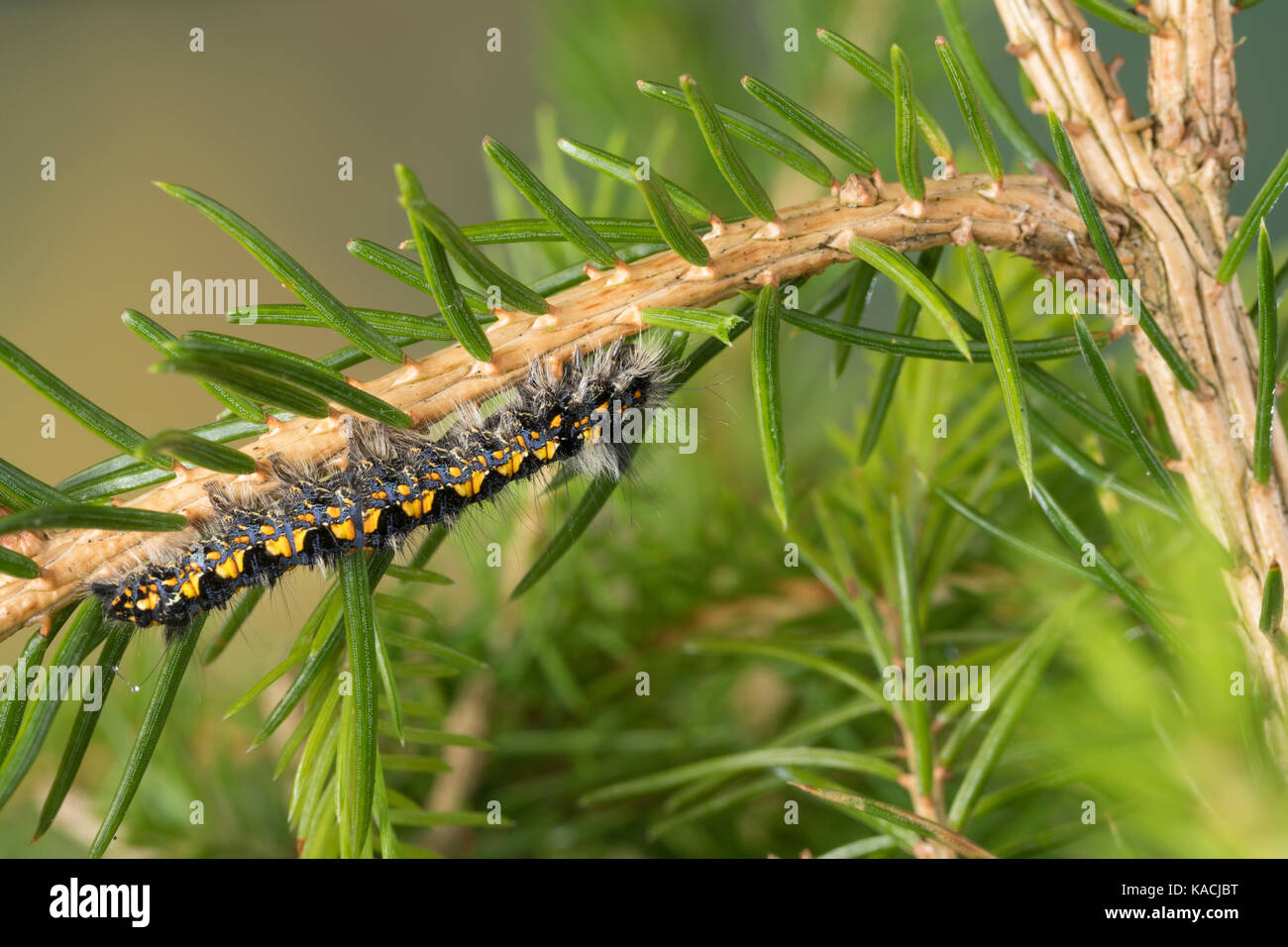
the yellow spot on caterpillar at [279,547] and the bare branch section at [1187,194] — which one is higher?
the bare branch section at [1187,194]

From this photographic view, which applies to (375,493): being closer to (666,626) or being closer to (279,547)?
(279,547)

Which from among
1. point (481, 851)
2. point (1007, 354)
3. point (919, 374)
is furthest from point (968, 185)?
point (481, 851)

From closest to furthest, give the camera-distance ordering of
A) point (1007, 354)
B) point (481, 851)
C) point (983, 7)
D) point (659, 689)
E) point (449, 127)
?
point (1007, 354) → point (481, 851) → point (659, 689) → point (983, 7) → point (449, 127)

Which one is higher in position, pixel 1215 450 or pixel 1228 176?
pixel 1228 176

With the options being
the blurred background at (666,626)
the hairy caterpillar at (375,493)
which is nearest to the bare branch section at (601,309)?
the hairy caterpillar at (375,493)

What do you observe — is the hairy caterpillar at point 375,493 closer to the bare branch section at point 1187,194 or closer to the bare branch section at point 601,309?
the bare branch section at point 601,309

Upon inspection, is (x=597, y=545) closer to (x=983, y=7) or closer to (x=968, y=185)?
(x=968, y=185)

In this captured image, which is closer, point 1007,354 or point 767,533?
point 1007,354
